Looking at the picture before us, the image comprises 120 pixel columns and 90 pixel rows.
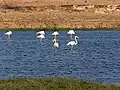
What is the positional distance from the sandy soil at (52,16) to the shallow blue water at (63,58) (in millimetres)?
11347

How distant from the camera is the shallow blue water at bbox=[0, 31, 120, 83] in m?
31.0

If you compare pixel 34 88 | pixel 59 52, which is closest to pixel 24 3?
pixel 59 52

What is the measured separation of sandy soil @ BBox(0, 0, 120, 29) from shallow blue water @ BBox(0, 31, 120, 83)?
11.3 meters

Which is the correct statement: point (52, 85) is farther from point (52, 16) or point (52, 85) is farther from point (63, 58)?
point (52, 16)

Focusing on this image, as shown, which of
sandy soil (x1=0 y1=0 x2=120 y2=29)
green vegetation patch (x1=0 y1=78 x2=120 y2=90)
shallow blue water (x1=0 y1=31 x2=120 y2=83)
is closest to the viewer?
green vegetation patch (x1=0 y1=78 x2=120 y2=90)

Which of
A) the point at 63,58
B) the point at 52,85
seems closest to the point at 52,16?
the point at 63,58

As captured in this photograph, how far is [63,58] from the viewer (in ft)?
126

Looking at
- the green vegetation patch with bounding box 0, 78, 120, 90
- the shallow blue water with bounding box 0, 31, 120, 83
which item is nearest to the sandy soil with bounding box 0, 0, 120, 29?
the shallow blue water with bounding box 0, 31, 120, 83

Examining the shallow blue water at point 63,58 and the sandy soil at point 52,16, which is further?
the sandy soil at point 52,16

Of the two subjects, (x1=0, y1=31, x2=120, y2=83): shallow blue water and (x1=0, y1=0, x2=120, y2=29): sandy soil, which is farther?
(x1=0, y1=0, x2=120, y2=29): sandy soil

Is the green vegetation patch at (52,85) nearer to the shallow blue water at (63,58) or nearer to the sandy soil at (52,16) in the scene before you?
the shallow blue water at (63,58)

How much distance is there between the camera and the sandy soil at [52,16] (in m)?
67.6

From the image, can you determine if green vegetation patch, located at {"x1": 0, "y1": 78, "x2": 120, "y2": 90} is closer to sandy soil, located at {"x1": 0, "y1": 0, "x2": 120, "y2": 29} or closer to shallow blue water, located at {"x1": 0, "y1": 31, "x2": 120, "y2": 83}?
shallow blue water, located at {"x1": 0, "y1": 31, "x2": 120, "y2": 83}

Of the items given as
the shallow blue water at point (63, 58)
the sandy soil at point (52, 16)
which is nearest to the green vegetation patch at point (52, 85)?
the shallow blue water at point (63, 58)
